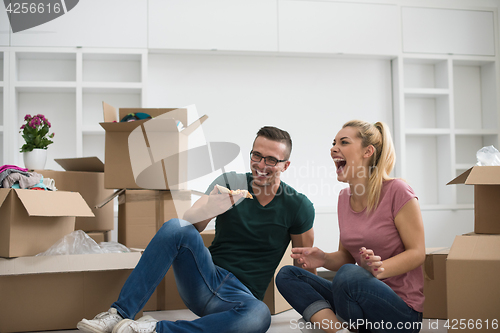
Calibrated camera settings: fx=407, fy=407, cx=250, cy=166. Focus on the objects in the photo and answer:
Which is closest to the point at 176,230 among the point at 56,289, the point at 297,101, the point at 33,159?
the point at 56,289

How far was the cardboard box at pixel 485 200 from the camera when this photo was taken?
143 centimetres

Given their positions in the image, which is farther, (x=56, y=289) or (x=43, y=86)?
(x=43, y=86)

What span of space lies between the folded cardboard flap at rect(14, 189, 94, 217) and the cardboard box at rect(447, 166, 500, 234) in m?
1.50

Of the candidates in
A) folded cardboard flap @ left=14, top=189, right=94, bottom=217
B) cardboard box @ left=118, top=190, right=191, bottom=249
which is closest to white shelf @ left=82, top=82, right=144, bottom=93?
cardboard box @ left=118, top=190, right=191, bottom=249

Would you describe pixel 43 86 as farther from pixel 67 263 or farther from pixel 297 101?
pixel 297 101

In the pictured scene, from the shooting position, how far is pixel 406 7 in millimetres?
3121

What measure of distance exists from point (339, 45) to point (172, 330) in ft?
8.00

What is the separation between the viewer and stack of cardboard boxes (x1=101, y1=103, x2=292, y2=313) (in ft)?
6.56

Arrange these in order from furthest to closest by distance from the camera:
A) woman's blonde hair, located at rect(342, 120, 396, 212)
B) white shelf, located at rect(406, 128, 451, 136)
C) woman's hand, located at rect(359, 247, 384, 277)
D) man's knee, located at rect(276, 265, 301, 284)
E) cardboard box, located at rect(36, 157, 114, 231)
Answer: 1. white shelf, located at rect(406, 128, 451, 136)
2. cardboard box, located at rect(36, 157, 114, 231)
3. man's knee, located at rect(276, 265, 301, 284)
4. woman's blonde hair, located at rect(342, 120, 396, 212)
5. woman's hand, located at rect(359, 247, 384, 277)

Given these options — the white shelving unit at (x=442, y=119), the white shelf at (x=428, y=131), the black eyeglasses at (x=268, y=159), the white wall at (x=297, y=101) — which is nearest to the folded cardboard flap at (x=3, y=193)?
the black eyeglasses at (x=268, y=159)

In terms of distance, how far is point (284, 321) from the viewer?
5.94ft

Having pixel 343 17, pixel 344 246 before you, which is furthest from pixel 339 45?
pixel 344 246

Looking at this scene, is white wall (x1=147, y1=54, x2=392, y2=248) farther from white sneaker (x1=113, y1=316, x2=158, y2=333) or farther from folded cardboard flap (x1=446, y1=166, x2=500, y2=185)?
white sneaker (x1=113, y1=316, x2=158, y2=333)

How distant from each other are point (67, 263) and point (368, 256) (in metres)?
1.16
